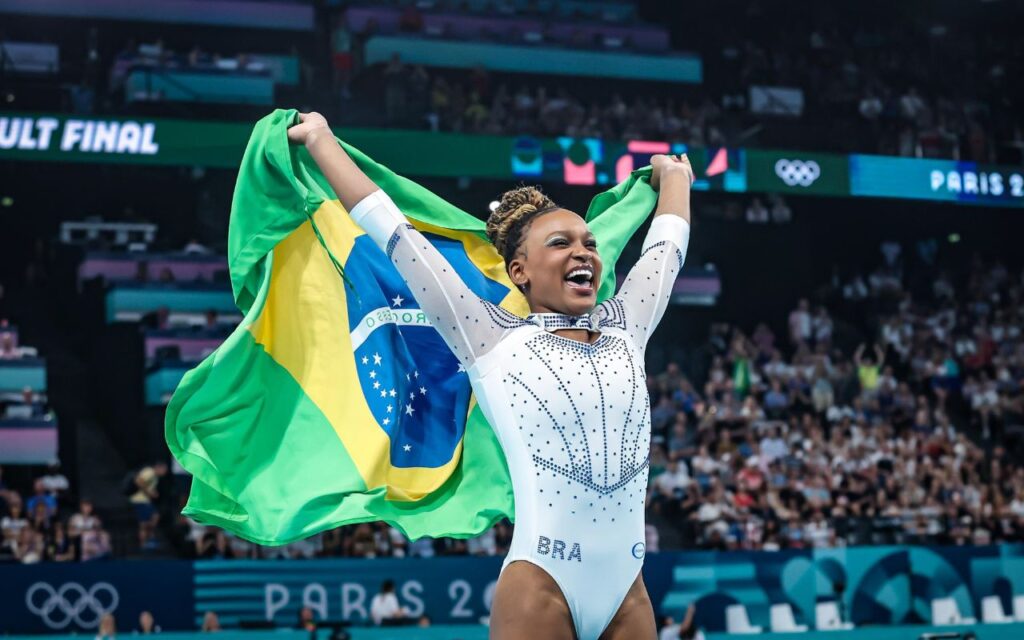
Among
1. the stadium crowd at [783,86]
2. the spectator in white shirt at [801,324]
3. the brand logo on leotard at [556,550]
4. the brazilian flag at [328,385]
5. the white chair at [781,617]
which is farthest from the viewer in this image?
the spectator in white shirt at [801,324]

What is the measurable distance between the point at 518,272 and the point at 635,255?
19.3 meters

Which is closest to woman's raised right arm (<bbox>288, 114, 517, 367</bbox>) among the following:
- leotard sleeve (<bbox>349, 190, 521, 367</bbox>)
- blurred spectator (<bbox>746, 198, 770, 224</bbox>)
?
leotard sleeve (<bbox>349, 190, 521, 367</bbox>)

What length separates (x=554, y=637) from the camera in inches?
157

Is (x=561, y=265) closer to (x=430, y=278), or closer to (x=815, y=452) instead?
(x=430, y=278)

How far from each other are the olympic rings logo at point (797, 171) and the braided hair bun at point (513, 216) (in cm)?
1838

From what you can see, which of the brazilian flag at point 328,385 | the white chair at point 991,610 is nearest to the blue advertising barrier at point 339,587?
the white chair at point 991,610

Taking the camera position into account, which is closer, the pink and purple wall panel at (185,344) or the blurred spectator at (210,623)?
the blurred spectator at (210,623)

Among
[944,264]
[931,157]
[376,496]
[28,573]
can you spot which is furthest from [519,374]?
[944,264]

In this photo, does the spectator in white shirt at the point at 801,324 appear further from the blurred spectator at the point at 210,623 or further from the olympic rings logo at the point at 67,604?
the olympic rings logo at the point at 67,604

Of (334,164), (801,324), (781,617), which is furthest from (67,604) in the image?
(801,324)

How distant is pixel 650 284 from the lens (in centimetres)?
462

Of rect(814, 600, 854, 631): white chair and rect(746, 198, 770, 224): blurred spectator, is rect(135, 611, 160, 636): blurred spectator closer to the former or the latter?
rect(814, 600, 854, 631): white chair

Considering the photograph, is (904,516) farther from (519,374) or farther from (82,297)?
(519,374)

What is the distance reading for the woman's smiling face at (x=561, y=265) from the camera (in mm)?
4316
